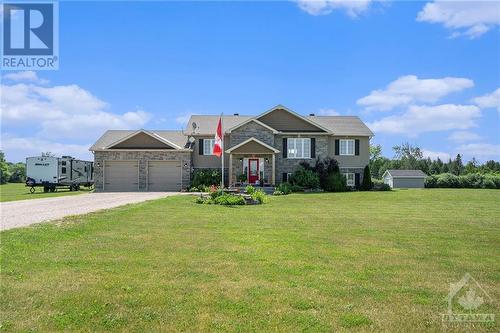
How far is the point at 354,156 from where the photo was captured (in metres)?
36.7

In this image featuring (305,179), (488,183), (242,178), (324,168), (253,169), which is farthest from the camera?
(488,183)

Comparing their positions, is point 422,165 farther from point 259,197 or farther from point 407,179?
point 259,197

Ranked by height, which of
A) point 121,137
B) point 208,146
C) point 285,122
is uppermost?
point 285,122

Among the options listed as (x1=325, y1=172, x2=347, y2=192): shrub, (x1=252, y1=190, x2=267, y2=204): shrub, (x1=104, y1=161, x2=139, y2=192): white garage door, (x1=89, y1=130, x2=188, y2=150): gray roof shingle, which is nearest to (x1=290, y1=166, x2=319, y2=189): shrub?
(x1=325, y1=172, x2=347, y2=192): shrub

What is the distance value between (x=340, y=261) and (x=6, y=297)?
A: 17.0ft

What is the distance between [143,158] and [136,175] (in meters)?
1.52

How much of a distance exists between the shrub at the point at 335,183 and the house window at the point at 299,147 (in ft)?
9.33

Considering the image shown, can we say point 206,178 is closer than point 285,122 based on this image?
Yes

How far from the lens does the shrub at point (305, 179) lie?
108ft

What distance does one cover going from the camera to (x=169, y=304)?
5316 mm

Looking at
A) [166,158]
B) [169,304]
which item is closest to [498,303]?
[169,304]

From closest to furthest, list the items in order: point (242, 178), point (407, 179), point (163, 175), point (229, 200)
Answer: point (229, 200), point (242, 178), point (163, 175), point (407, 179)

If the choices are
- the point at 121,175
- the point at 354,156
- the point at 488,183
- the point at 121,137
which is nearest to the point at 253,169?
the point at 354,156

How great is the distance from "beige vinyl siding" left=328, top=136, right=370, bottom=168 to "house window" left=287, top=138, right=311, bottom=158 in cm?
225
